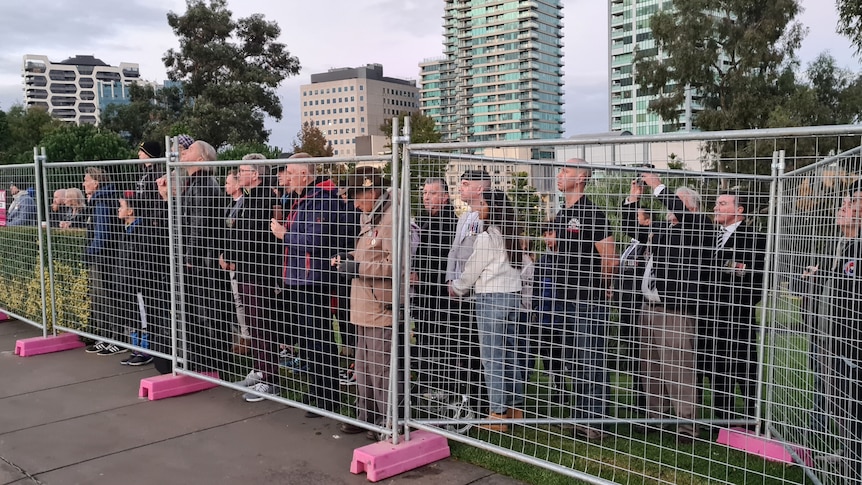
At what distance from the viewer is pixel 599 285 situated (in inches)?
175

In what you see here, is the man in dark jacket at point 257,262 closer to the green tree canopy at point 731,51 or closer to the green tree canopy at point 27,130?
the green tree canopy at point 731,51

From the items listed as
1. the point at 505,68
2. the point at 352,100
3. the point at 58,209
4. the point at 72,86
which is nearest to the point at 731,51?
the point at 58,209

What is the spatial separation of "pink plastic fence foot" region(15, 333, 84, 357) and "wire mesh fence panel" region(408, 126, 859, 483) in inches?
195

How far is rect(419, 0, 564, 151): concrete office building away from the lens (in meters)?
150

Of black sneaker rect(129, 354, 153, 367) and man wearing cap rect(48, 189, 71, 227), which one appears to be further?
man wearing cap rect(48, 189, 71, 227)

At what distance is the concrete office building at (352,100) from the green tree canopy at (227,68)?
117834 mm

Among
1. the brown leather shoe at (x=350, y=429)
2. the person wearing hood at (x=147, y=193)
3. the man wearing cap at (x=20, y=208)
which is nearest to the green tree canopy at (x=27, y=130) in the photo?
the man wearing cap at (x=20, y=208)

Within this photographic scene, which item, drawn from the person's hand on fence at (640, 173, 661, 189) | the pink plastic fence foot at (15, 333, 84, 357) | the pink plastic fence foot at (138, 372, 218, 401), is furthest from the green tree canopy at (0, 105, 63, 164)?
the person's hand on fence at (640, 173, 661, 189)

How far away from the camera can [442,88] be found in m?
171

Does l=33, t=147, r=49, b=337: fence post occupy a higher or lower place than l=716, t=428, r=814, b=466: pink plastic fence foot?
higher

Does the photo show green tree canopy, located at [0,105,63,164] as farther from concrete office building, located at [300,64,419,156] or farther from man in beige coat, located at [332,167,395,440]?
concrete office building, located at [300,64,419,156]

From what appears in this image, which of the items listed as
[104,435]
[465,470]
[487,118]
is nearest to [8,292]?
[104,435]

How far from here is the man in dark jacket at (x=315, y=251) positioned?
490 cm

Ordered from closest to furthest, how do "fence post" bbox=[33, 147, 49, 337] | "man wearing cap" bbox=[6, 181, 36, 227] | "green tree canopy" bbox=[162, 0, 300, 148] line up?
1. "fence post" bbox=[33, 147, 49, 337]
2. "man wearing cap" bbox=[6, 181, 36, 227]
3. "green tree canopy" bbox=[162, 0, 300, 148]
